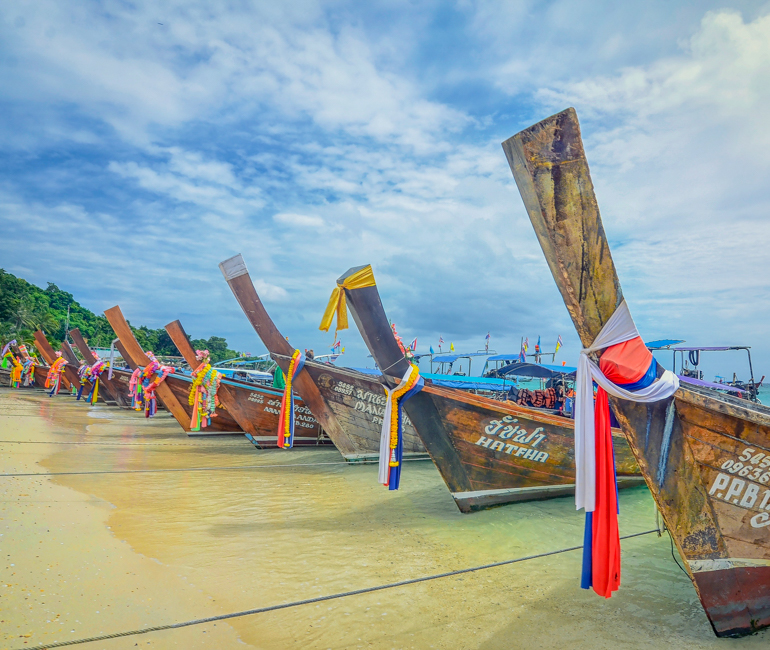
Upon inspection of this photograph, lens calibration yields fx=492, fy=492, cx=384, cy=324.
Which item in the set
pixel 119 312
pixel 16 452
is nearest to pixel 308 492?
pixel 16 452

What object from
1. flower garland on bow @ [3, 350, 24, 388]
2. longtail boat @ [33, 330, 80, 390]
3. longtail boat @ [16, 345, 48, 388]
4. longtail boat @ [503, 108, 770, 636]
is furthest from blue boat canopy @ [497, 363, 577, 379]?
flower garland on bow @ [3, 350, 24, 388]

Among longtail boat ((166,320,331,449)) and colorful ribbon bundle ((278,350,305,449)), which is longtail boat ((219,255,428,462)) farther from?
longtail boat ((166,320,331,449))

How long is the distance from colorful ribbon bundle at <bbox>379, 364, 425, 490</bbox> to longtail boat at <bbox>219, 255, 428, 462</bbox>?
315 centimetres

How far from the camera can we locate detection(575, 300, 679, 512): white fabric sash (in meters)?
3.31

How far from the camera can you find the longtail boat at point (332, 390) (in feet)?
31.2

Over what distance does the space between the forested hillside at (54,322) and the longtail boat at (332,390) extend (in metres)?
40.4

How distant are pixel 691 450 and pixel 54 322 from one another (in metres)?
55.6

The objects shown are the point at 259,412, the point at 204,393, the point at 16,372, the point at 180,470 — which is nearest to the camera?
the point at 180,470

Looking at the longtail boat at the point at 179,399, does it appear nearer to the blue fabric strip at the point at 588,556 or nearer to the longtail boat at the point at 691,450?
the blue fabric strip at the point at 588,556

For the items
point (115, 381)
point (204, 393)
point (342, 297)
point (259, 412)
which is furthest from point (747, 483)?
point (115, 381)

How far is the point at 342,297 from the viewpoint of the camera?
6270 millimetres

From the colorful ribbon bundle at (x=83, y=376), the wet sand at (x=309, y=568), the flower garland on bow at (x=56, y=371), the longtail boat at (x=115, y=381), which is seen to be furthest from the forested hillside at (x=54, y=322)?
the wet sand at (x=309, y=568)

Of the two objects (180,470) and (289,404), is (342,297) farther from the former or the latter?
(180,470)

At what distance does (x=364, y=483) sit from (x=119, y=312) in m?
9.83
